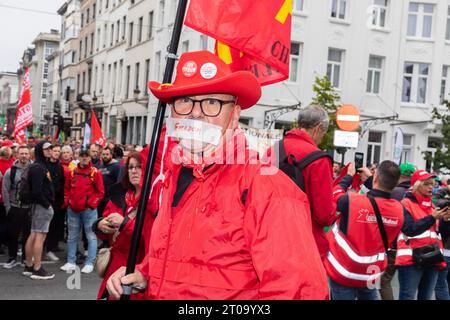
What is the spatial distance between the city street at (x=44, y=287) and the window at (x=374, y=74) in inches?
754

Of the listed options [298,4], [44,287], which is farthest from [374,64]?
[44,287]

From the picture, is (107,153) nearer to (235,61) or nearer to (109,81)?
(235,61)

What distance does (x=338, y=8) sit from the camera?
24.1 meters

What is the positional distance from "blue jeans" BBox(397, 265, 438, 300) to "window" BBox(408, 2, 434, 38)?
21.6m

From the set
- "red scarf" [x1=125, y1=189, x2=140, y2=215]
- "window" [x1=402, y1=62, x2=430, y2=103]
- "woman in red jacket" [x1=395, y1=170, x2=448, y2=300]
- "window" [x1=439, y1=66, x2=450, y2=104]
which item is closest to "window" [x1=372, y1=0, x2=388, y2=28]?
"window" [x1=402, y1=62, x2=430, y2=103]

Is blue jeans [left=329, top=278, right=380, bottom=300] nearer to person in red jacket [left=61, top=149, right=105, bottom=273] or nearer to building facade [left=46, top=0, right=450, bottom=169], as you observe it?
person in red jacket [left=61, top=149, right=105, bottom=273]

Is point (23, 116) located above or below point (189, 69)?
below

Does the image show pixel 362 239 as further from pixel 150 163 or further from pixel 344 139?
pixel 344 139

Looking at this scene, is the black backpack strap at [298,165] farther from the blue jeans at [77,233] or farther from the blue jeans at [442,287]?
the blue jeans at [77,233]

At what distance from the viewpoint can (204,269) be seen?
205 cm

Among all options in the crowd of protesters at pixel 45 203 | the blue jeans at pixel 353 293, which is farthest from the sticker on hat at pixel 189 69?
the crowd of protesters at pixel 45 203

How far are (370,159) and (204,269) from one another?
78.1 feet

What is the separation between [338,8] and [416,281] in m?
20.2

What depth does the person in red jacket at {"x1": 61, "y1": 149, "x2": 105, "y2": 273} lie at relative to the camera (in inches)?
317
